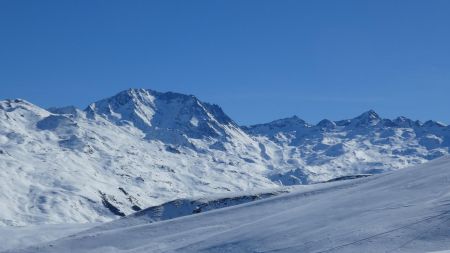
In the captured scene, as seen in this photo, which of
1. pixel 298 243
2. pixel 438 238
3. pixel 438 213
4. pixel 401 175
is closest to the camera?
pixel 438 238

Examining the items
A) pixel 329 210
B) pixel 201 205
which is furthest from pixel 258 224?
pixel 201 205

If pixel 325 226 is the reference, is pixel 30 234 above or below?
above

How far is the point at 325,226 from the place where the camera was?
5641cm

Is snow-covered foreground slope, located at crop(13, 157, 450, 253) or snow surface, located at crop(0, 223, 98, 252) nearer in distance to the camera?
snow-covered foreground slope, located at crop(13, 157, 450, 253)

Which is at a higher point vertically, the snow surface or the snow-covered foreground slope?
the snow surface

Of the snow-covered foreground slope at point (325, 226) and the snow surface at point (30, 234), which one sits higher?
the snow surface at point (30, 234)

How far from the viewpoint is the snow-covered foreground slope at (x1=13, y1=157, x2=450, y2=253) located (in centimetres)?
4712

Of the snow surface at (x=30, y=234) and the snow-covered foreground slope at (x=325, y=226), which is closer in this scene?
the snow-covered foreground slope at (x=325, y=226)

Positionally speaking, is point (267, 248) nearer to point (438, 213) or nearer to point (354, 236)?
point (354, 236)

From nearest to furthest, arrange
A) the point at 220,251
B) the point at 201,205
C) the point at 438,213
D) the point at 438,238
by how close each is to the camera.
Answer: the point at 438,238, the point at 438,213, the point at 220,251, the point at 201,205

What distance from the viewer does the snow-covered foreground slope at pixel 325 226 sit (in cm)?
4712

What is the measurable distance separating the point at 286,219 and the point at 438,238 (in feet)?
73.1

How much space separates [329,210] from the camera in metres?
63.7

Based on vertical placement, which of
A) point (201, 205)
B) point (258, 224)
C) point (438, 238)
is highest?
point (201, 205)
